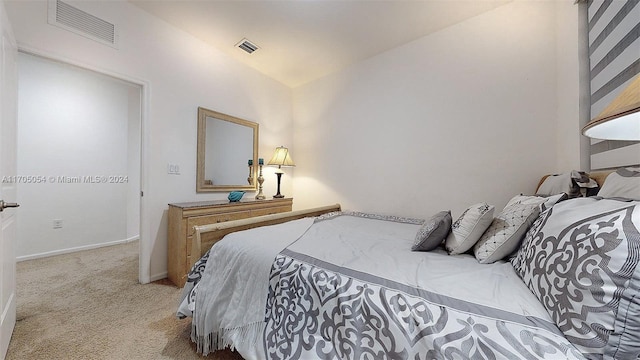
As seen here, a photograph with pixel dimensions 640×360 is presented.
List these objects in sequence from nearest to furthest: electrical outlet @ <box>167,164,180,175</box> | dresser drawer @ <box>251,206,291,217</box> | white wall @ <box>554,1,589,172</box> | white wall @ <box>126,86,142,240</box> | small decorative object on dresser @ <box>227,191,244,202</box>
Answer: white wall @ <box>554,1,589,172</box> < electrical outlet @ <box>167,164,180,175</box> < small decorative object on dresser @ <box>227,191,244,202</box> < dresser drawer @ <box>251,206,291,217</box> < white wall @ <box>126,86,142,240</box>

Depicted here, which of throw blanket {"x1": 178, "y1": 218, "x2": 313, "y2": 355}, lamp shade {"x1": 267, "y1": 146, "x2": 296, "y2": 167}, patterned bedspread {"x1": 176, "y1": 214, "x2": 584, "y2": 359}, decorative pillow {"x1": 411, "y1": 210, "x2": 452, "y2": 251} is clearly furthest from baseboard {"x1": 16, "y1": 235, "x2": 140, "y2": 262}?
decorative pillow {"x1": 411, "y1": 210, "x2": 452, "y2": 251}

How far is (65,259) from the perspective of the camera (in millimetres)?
2742

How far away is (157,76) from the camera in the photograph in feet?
7.34

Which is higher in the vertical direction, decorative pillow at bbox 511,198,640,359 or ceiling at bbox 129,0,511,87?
ceiling at bbox 129,0,511,87

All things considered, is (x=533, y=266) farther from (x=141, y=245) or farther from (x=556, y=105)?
(x=141, y=245)

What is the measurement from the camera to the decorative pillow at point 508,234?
96 centimetres

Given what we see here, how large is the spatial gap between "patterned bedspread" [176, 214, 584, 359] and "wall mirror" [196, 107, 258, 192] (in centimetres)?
190

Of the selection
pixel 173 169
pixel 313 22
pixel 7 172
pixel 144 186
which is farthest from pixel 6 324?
pixel 313 22

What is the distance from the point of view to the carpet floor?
1.28 metres

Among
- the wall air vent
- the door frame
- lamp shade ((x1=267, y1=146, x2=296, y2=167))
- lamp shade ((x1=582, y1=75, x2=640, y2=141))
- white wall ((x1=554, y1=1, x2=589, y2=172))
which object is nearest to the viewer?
lamp shade ((x1=582, y1=75, x2=640, y2=141))

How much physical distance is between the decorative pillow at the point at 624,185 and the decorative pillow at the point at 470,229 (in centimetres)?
41

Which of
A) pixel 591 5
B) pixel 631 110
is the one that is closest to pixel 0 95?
pixel 631 110

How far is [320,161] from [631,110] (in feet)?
9.38

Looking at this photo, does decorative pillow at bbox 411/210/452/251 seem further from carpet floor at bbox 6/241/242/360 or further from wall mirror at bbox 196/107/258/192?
wall mirror at bbox 196/107/258/192
